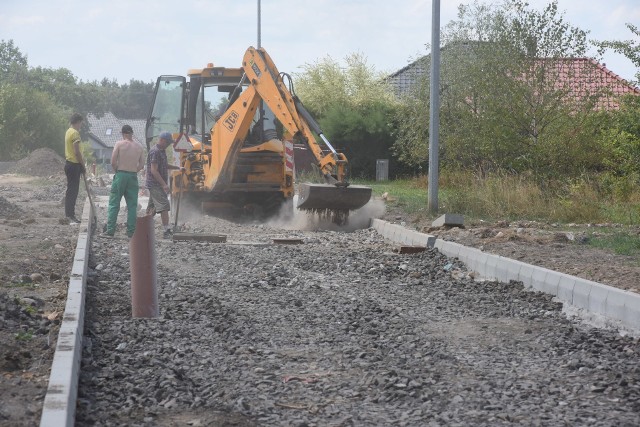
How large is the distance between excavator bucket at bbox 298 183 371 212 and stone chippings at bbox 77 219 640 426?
6.67 m

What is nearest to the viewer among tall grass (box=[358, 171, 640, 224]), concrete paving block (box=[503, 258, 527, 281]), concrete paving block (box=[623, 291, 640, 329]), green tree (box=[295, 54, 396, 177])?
concrete paving block (box=[623, 291, 640, 329])

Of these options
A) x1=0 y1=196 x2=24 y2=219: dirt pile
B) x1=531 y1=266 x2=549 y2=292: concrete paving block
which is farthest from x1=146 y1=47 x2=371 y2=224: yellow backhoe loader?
x1=531 y1=266 x2=549 y2=292: concrete paving block

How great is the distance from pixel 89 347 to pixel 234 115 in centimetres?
1334

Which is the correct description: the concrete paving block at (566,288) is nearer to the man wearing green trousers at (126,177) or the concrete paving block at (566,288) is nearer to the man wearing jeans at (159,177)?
the man wearing green trousers at (126,177)

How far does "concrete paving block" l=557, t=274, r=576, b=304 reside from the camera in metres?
10.0

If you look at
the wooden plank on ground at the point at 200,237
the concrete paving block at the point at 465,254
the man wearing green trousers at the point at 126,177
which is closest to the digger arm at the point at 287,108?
the wooden plank on ground at the point at 200,237

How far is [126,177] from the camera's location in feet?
54.1

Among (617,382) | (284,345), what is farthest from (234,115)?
(617,382)

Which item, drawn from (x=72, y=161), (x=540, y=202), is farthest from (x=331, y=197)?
(x=72, y=161)

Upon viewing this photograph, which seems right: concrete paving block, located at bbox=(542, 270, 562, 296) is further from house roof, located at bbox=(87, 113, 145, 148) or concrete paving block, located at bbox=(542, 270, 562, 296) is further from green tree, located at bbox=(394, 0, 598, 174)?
house roof, located at bbox=(87, 113, 145, 148)

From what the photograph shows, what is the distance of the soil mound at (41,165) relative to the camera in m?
54.9

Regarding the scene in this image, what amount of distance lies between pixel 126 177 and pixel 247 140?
17.6 feet

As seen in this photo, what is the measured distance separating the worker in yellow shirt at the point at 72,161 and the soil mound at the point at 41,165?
3468cm

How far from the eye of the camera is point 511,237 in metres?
15.5
